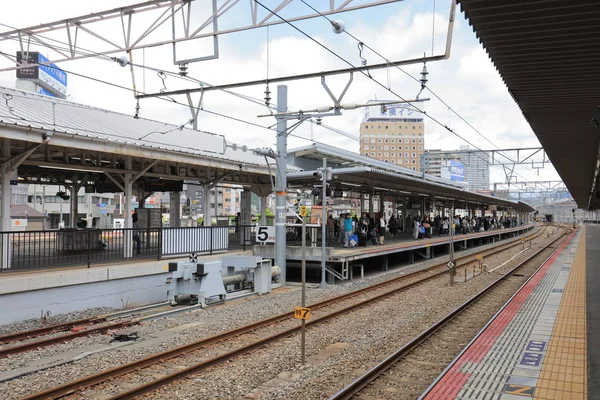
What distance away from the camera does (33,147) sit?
38.9 ft

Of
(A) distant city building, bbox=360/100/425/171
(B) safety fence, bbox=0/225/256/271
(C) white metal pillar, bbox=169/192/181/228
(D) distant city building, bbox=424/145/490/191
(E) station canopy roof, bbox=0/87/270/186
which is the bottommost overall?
(B) safety fence, bbox=0/225/256/271

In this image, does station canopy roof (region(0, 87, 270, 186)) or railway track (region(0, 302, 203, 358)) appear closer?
railway track (region(0, 302, 203, 358))

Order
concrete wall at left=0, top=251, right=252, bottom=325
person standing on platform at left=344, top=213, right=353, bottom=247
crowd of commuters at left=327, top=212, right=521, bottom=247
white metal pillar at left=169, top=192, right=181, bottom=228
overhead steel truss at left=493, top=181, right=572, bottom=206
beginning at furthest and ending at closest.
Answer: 1. overhead steel truss at left=493, top=181, right=572, bottom=206
2. white metal pillar at left=169, top=192, right=181, bottom=228
3. crowd of commuters at left=327, top=212, right=521, bottom=247
4. person standing on platform at left=344, top=213, right=353, bottom=247
5. concrete wall at left=0, top=251, right=252, bottom=325

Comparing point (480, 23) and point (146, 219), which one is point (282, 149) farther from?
point (480, 23)

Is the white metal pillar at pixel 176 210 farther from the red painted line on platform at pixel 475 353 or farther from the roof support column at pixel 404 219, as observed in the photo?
the roof support column at pixel 404 219

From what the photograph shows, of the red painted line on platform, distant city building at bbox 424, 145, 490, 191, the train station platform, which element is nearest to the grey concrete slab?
the train station platform

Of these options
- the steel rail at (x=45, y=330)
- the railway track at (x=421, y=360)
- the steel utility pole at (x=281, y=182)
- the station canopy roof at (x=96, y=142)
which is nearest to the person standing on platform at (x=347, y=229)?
the station canopy roof at (x=96, y=142)

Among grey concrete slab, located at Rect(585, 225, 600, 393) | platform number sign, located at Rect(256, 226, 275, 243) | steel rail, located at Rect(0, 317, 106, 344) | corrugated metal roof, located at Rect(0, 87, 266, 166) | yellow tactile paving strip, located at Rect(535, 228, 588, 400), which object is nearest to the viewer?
yellow tactile paving strip, located at Rect(535, 228, 588, 400)

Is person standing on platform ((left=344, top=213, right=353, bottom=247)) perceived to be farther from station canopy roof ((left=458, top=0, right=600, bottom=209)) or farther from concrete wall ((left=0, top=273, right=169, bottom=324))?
station canopy roof ((left=458, top=0, right=600, bottom=209))

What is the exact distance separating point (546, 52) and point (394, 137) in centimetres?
12493

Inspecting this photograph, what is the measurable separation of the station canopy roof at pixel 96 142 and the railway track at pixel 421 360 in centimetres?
863

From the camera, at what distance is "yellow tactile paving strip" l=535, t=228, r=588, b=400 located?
223 inches

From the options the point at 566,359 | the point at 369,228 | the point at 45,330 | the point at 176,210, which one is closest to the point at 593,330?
the point at 566,359

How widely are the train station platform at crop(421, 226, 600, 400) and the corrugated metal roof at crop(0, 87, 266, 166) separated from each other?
10.1 m
